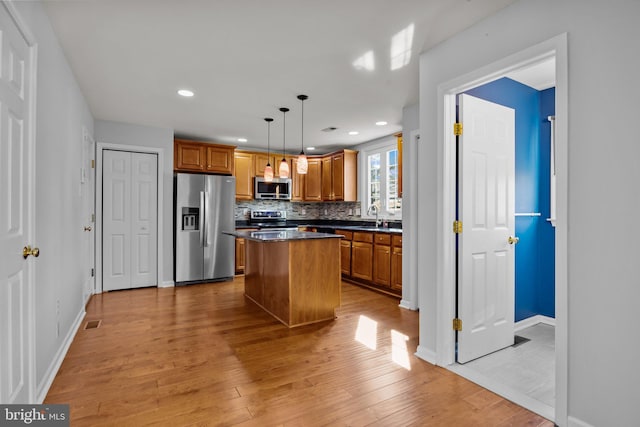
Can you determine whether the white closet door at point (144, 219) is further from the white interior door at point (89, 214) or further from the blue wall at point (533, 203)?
the blue wall at point (533, 203)

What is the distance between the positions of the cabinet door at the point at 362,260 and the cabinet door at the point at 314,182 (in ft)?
5.64

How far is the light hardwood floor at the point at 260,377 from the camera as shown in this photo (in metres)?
1.83

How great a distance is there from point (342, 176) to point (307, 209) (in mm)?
1577

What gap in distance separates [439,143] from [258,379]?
7.00ft

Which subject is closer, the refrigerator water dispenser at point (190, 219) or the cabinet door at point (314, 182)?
the refrigerator water dispenser at point (190, 219)

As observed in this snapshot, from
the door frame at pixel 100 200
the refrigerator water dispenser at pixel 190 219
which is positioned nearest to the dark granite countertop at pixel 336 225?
the refrigerator water dispenser at pixel 190 219

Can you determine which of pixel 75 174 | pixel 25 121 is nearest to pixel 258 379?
pixel 25 121

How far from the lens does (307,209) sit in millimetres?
7316

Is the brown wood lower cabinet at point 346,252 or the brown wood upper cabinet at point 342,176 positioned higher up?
the brown wood upper cabinet at point 342,176

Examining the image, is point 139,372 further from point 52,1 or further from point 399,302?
point 399,302

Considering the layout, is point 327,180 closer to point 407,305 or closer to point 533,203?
point 407,305

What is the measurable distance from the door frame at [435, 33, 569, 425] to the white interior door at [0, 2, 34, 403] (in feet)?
8.22

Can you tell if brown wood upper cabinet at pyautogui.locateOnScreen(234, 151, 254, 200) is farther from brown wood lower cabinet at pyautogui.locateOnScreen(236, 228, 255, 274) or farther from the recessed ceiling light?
the recessed ceiling light

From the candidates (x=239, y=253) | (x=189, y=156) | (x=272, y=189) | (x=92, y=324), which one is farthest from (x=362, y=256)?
(x=92, y=324)
